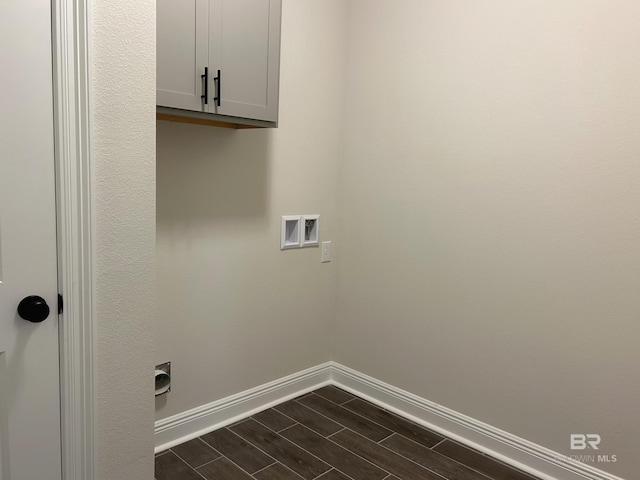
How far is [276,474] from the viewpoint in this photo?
2113 millimetres

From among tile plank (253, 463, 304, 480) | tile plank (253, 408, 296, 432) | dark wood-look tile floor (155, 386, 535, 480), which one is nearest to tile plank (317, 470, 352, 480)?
dark wood-look tile floor (155, 386, 535, 480)

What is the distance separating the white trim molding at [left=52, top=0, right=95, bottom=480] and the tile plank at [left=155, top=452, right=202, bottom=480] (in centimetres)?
64

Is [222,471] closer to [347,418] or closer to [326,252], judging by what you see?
[347,418]

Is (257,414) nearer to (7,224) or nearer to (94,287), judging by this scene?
(94,287)

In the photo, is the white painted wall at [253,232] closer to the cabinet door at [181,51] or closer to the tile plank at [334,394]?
the tile plank at [334,394]

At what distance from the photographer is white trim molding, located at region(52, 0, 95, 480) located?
4.35 feet

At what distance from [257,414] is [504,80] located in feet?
6.91

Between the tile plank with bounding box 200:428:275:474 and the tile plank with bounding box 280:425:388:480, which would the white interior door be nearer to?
the tile plank with bounding box 200:428:275:474

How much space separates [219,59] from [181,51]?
174 millimetres

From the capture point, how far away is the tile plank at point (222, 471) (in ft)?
6.84

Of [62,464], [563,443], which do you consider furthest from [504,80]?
[62,464]

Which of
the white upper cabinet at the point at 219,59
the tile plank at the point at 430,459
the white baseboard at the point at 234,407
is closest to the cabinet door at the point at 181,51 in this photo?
the white upper cabinet at the point at 219,59

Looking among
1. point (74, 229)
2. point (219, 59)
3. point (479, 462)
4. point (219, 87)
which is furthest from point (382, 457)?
point (219, 59)

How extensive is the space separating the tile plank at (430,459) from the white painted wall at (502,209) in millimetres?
281
